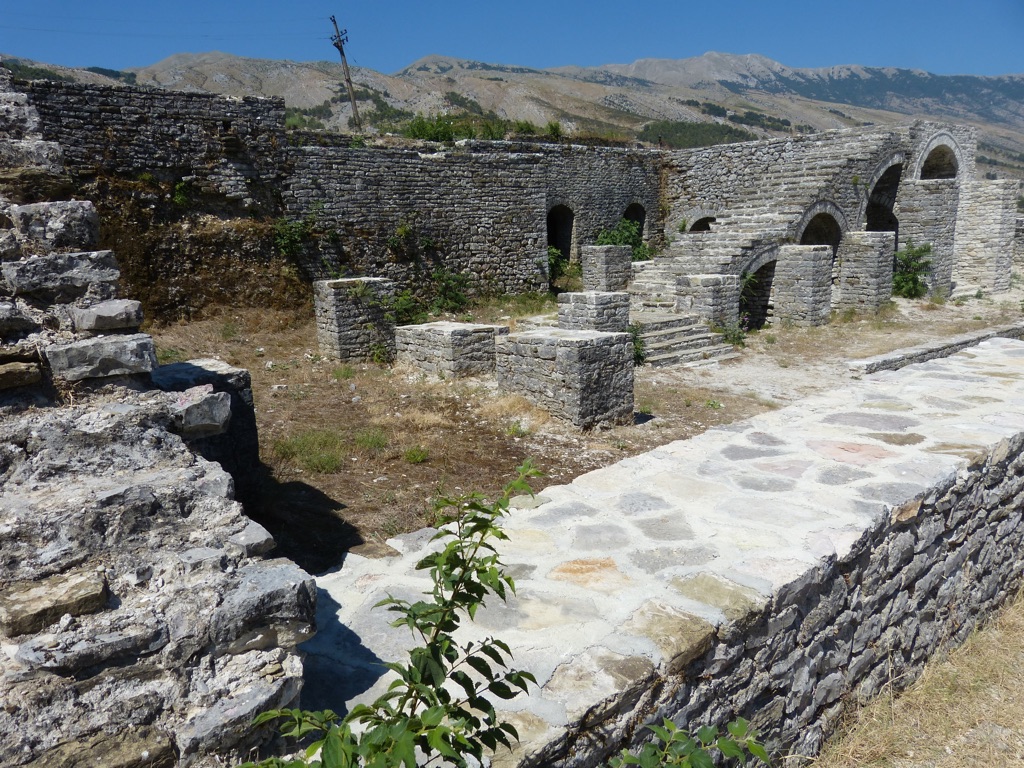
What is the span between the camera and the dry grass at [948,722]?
9.50 ft

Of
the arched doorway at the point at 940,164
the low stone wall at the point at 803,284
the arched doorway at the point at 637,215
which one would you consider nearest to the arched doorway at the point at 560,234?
the arched doorway at the point at 637,215

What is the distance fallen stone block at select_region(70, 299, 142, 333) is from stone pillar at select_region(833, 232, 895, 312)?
621 inches

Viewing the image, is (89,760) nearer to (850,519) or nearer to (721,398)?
(850,519)

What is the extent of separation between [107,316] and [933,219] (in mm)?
19442

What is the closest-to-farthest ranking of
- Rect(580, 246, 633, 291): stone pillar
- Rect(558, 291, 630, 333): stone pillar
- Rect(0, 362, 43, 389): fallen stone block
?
1. Rect(0, 362, 43, 389): fallen stone block
2. Rect(558, 291, 630, 333): stone pillar
3. Rect(580, 246, 633, 291): stone pillar

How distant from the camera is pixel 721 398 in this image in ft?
30.7

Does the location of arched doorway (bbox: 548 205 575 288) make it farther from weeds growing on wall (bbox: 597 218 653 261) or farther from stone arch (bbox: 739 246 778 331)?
stone arch (bbox: 739 246 778 331)

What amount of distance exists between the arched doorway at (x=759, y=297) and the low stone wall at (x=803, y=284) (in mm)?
340

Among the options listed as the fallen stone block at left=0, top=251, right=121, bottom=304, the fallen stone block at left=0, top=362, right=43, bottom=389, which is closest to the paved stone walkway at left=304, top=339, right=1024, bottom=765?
the fallen stone block at left=0, top=362, right=43, bottom=389

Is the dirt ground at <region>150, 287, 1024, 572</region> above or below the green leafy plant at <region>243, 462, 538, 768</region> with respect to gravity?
below

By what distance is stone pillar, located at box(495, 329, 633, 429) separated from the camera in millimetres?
7281

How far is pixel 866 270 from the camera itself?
50.1 feet

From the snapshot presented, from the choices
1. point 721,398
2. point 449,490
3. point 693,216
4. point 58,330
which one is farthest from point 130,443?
point 693,216

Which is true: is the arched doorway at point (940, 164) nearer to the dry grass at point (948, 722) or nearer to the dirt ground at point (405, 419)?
the dirt ground at point (405, 419)
